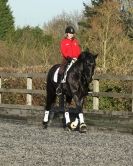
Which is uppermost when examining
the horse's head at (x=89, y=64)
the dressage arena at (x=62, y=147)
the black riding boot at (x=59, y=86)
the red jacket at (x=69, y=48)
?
the red jacket at (x=69, y=48)

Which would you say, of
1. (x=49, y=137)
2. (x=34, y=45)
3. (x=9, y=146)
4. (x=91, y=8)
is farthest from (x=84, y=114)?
(x=91, y=8)

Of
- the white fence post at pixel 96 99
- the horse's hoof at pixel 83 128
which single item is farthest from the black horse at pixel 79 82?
the white fence post at pixel 96 99

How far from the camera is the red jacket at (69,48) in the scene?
14453 millimetres

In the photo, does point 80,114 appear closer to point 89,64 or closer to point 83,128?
point 83,128

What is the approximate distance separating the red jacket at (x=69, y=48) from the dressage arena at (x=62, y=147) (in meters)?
1.94

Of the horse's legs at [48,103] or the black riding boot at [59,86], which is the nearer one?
the black riding boot at [59,86]

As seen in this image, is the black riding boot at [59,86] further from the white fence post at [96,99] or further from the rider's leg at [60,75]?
the white fence post at [96,99]

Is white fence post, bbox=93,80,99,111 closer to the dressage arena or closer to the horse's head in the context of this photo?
the dressage arena

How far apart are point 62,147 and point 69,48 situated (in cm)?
389

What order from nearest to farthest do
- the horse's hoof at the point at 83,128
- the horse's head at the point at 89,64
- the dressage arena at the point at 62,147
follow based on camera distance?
1. the dressage arena at the point at 62,147
2. the horse's head at the point at 89,64
3. the horse's hoof at the point at 83,128

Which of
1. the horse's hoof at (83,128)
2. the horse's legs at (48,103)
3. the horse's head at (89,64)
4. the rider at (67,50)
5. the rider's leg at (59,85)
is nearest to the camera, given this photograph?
the horse's head at (89,64)

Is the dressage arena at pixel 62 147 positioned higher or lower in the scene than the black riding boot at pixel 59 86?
lower

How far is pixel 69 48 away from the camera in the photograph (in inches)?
570

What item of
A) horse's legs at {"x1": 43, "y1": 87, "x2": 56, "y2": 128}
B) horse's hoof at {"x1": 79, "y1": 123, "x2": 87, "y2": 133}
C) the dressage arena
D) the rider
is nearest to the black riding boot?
the rider
